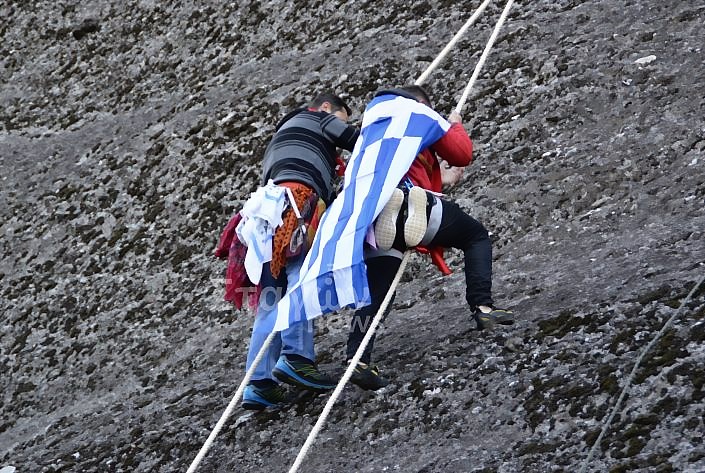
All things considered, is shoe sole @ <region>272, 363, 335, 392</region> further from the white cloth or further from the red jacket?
the red jacket

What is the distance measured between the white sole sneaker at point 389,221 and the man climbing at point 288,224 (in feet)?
1.87

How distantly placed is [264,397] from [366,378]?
2.79ft

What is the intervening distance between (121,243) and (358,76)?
301 centimetres

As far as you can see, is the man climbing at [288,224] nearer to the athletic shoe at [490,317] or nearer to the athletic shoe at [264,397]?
the athletic shoe at [264,397]

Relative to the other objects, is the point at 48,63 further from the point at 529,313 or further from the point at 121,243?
the point at 529,313

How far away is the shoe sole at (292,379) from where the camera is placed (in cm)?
709

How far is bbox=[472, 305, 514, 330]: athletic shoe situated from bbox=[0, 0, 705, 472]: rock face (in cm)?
9

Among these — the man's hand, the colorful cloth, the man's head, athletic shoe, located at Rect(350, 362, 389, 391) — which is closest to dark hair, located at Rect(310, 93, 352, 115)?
the man's head

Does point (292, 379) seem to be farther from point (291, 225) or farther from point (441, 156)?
point (441, 156)

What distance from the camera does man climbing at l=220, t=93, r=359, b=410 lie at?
23.2ft

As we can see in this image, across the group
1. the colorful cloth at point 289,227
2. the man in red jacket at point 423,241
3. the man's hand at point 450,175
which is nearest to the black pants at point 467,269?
the man in red jacket at point 423,241

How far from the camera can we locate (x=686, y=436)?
17.2 feet

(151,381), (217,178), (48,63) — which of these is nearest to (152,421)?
(151,381)

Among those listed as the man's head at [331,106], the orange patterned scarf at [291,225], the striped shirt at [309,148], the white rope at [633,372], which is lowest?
the white rope at [633,372]
